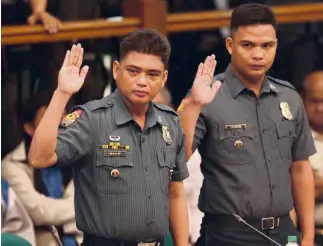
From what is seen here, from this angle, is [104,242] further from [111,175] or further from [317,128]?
[317,128]

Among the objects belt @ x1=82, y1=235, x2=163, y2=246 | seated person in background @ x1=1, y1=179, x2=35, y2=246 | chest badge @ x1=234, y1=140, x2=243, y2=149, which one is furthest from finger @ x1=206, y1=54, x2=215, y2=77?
seated person in background @ x1=1, y1=179, x2=35, y2=246

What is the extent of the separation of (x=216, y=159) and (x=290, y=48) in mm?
2146

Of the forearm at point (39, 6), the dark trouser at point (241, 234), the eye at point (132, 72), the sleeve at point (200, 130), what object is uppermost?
the forearm at point (39, 6)

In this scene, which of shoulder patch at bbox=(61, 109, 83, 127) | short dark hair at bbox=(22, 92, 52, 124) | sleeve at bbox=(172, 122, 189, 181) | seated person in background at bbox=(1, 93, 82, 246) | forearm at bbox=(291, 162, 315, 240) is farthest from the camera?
short dark hair at bbox=(22, 92, 52, 124)

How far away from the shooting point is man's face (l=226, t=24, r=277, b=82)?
201 inches

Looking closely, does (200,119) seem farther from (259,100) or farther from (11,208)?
(11,208)

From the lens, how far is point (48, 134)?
433 centimetres

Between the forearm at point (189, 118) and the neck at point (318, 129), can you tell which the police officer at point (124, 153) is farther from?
the neck at point (318, 129)

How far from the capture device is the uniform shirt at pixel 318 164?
21.4ft

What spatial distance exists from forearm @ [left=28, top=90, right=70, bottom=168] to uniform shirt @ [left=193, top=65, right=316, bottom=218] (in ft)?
2.93

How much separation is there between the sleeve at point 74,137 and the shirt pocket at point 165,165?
31cm

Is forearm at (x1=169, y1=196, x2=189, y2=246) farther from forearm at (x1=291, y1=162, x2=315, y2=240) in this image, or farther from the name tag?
forearm at (x1=291, y1=162, x2=315, y2=240)

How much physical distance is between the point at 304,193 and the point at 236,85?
613 mm

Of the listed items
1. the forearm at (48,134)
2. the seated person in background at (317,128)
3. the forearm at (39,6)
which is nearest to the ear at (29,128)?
the forearm at (39,6)
